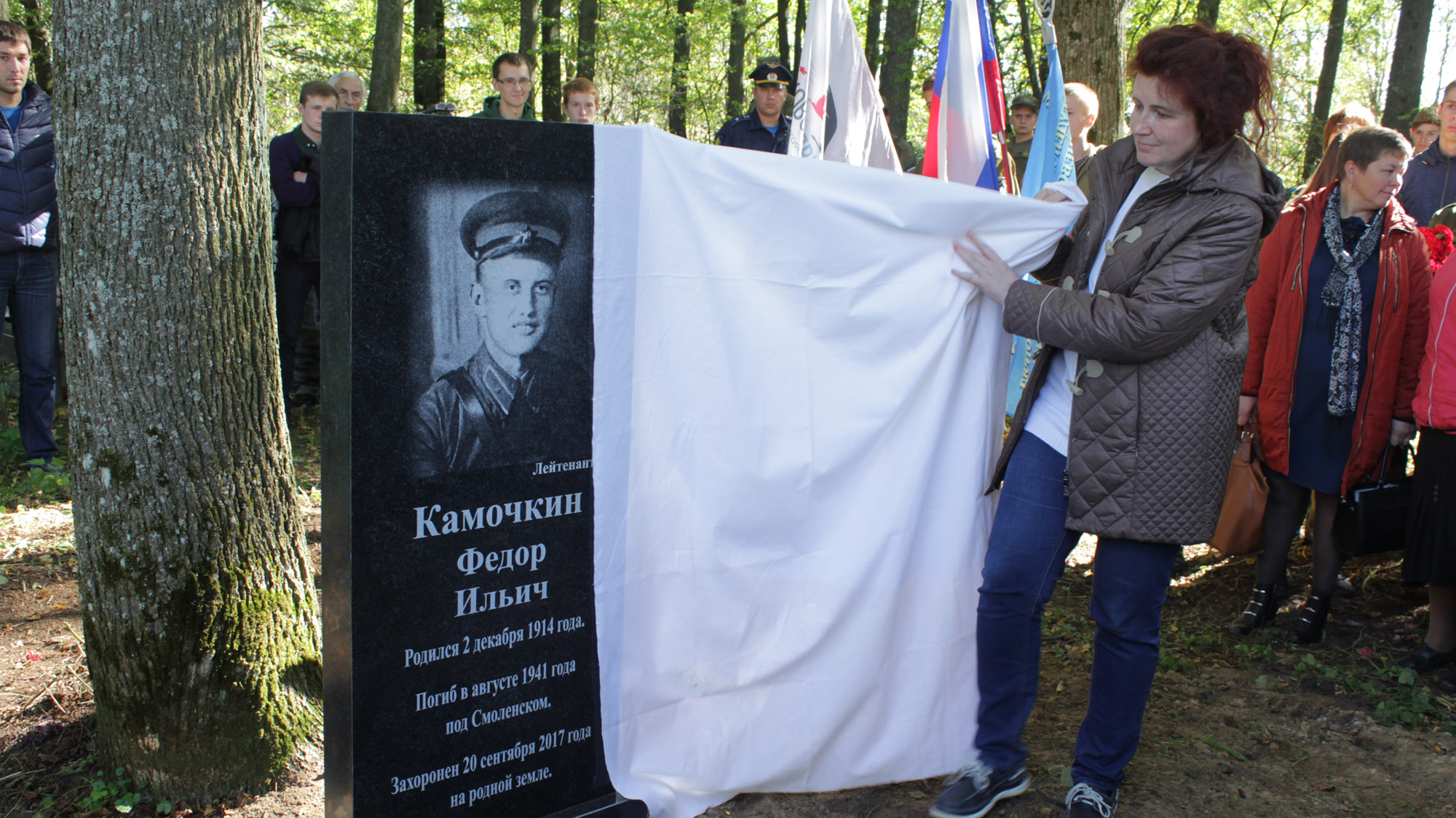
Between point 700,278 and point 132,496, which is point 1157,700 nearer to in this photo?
point 700,278

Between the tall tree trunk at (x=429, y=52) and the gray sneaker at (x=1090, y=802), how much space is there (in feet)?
46.3

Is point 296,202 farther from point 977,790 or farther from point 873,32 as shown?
point 873,32

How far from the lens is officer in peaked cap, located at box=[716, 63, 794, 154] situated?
7.04 m

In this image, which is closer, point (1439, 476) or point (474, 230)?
point (474, 230)

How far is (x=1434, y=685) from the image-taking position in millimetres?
3836

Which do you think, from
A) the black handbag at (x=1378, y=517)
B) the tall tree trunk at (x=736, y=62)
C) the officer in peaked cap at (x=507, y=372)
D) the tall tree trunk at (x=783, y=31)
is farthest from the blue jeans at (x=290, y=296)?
the tall tree trunk at (x=783, y=31)

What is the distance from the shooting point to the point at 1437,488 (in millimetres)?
3803

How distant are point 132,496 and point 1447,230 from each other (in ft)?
16.6

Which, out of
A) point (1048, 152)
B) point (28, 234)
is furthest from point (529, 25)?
point (1048, 152)

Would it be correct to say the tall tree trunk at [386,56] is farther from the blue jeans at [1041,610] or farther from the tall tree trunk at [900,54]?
→ the blue jeans at [1041,610]

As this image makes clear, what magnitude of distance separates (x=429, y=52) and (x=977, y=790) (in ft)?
48.8

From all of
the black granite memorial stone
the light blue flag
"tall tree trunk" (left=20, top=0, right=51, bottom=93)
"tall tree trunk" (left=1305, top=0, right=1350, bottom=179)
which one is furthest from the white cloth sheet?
"tall tree trunk" (left=1305, top=0, right=1350, bottom=179)

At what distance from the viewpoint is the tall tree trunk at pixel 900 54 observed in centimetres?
1481

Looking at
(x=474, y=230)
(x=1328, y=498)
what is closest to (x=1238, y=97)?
(x=474, y=230)
